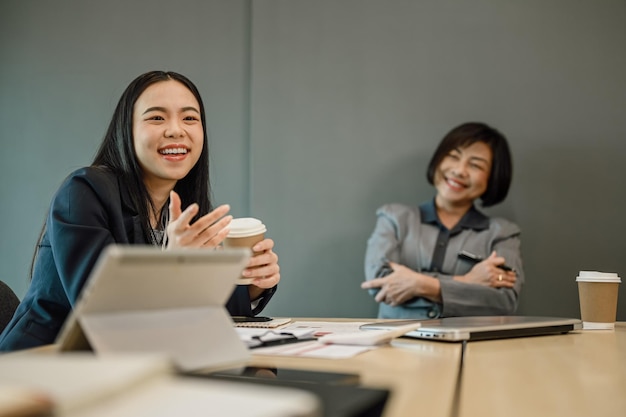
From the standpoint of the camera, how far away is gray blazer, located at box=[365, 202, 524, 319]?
2682mm

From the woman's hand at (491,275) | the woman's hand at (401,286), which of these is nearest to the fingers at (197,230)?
the woman's hand at (401,286)

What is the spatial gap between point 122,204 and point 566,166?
2.11 metres

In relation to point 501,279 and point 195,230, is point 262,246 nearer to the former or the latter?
point 195,230

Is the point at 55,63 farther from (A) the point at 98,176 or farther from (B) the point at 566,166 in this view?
(B) the point at 566,166

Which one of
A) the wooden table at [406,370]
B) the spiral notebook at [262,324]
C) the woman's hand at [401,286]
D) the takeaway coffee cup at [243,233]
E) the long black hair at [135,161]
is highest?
the long black hair at [135,161]

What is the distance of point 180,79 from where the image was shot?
6.66 feet

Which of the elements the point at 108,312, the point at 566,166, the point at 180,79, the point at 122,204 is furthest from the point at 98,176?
the point at 566,166

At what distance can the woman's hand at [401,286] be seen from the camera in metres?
2.60

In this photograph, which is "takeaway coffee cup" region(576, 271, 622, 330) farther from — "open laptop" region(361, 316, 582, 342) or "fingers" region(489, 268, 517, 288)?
"fingers" region(489, 268, 517, 288)

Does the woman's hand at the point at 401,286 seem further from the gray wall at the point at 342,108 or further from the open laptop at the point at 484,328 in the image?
the open laptop at the point at 484,328

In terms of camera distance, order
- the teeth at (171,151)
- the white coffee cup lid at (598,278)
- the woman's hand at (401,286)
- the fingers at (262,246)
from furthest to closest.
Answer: the woman's hand at (401,286) → the teeth at (171,151) → the white coffee cup lid at (598,278) → the fingers at (262,246)

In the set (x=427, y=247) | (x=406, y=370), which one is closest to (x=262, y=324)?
(x=406, y=370)

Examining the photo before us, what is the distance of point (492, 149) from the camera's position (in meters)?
2.95

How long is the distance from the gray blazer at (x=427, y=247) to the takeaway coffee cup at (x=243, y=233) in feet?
3.99
